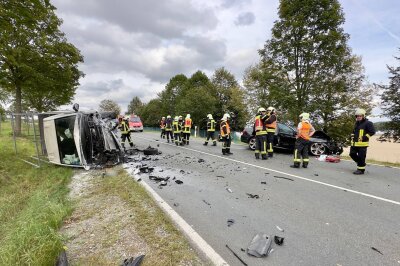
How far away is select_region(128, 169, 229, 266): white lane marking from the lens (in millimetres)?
3006

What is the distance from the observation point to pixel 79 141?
26.7 ft

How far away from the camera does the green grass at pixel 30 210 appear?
3.26 metres

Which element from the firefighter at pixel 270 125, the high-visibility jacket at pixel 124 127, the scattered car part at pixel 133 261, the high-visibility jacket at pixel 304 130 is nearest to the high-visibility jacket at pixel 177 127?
the high-visibility jacket at pixel 124 127

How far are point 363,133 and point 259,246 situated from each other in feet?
19.7

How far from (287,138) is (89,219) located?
988 centimetres

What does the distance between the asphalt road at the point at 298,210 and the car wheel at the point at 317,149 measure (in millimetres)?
3232

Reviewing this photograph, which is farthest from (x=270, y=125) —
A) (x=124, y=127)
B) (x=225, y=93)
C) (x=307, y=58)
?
(x=225, y=93)

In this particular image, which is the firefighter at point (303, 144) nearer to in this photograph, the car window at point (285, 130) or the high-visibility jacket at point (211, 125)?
the car window at point (285, 130)

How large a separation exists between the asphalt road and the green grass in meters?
1.92

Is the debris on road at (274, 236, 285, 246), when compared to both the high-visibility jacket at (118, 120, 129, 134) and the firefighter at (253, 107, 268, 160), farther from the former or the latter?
the high-visibility jacket at (118, 120, 129, 134)

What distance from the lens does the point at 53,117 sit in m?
8.29

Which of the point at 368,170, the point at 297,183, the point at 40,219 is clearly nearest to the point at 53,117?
the point at 40,219

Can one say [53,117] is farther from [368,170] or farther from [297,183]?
[368,170]

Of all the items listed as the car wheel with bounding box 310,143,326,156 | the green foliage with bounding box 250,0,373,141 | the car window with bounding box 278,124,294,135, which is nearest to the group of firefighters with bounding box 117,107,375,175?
the car wheel with bounding box 310,143,326,156
